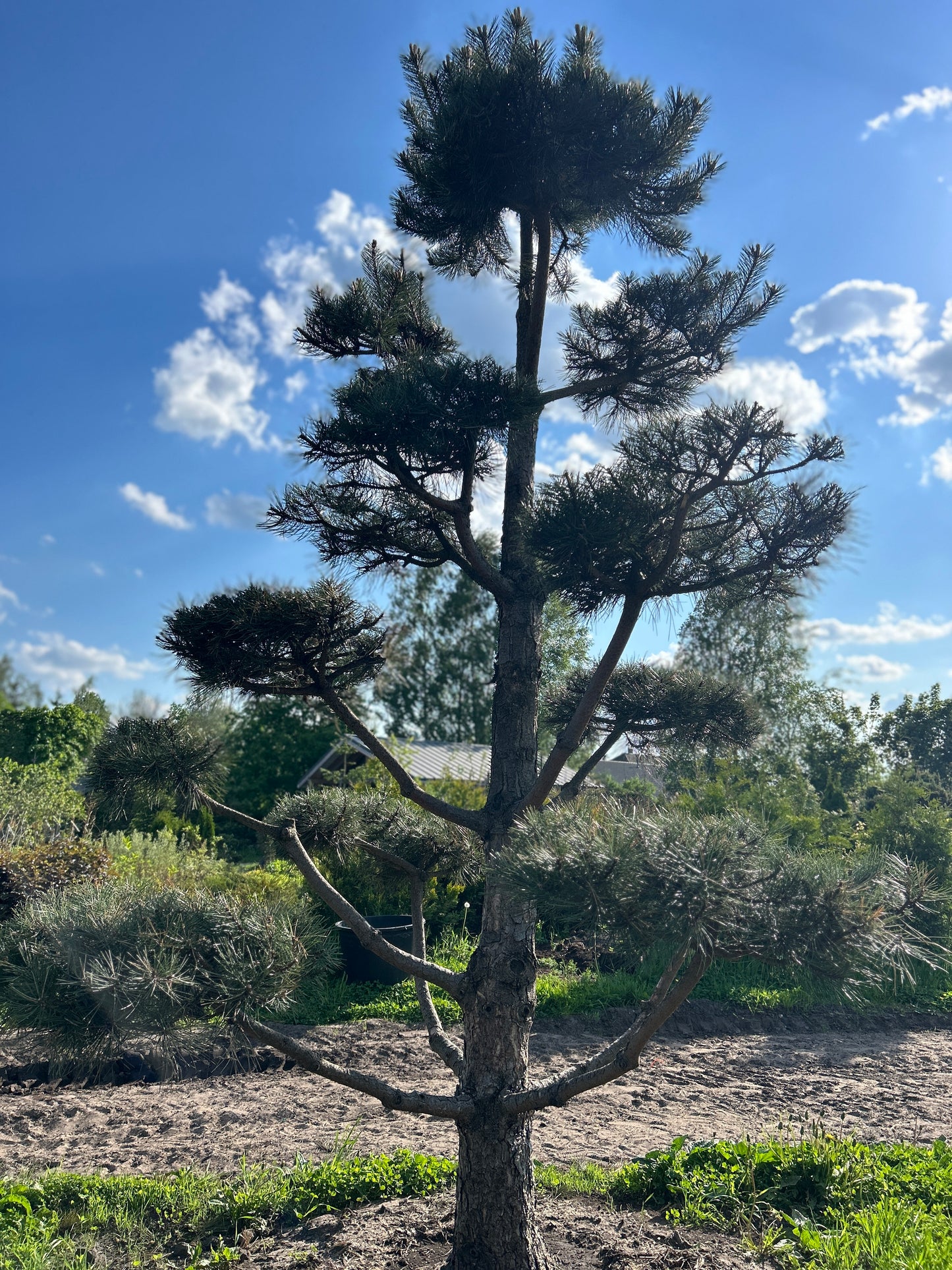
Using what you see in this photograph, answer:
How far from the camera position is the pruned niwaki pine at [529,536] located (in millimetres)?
2365

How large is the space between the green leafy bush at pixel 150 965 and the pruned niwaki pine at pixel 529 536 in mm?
319

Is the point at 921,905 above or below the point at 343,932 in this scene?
above

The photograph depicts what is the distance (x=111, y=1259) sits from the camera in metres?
3.35

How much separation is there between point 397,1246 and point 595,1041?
4.00m

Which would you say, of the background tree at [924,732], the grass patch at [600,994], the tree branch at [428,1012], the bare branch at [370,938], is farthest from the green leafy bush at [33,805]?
the background tree at [924,732]

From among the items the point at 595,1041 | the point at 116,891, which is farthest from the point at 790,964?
the point at 595,1041

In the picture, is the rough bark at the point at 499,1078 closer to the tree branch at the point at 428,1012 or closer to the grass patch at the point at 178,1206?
the tree branch at the point at 428,1012

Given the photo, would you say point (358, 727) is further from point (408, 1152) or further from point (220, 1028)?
point (408, 1152)

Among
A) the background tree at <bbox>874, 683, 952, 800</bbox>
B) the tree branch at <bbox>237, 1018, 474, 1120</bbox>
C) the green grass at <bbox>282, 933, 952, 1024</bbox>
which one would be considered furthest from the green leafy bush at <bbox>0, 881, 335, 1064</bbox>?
the background tree at <bbox>874, 683, 952, 800</bbox>

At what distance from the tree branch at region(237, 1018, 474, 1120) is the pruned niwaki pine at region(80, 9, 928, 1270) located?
0.01 m

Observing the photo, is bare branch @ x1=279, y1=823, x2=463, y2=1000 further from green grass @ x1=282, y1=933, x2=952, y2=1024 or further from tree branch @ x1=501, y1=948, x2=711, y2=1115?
green grass @ x1=282, y1=933, x2=952, y2=1024

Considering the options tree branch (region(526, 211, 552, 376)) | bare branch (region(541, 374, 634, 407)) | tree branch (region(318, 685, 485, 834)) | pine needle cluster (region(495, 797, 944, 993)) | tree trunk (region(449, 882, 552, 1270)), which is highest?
tree branch (region(526, 211, 552, 376))

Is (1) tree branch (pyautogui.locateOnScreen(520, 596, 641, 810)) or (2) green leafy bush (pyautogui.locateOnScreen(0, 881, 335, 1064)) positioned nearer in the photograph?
(2) green leafy bush (pyautogui.locateOnScreen(0, 881, 335, 1064))

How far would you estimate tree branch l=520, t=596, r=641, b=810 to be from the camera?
3.23 m
